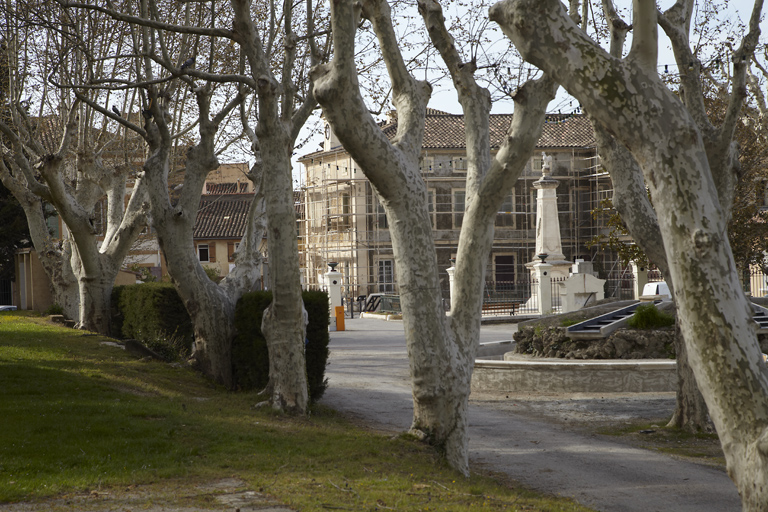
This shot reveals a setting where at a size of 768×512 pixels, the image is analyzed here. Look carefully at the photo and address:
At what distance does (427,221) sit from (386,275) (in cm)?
3685

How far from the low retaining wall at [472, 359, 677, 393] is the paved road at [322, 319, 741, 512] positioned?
3.68 ft

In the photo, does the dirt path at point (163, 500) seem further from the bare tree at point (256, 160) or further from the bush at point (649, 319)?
the bush at point (649, 319)

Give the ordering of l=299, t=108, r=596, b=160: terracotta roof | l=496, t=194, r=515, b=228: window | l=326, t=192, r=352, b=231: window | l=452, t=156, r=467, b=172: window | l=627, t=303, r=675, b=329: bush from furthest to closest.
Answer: l=496, t=194, r=515, b=228: window < l=326, t=192, r=352, b=231: window < l=452, t=156, r=467, b=172: window < l=299, t=108, r=596, b=160: terracotta roof < l=627, t=303, r=675, b=329: bush

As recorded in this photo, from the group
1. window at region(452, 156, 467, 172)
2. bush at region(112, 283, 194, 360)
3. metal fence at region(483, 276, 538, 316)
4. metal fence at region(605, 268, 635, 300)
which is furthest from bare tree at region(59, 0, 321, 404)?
window at region(452, 156, 467, 172)

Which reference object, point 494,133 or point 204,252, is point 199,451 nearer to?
point 494,133

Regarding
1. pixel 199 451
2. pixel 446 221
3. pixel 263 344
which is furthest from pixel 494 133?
pixel 199 451

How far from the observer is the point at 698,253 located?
3.76 meters

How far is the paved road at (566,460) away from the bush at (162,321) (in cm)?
292

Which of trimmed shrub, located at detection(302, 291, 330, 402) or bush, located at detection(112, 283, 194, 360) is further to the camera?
bush, located at detection(112, 283, 194, 360)

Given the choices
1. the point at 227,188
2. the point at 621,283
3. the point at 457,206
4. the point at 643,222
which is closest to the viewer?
the point at 643,222

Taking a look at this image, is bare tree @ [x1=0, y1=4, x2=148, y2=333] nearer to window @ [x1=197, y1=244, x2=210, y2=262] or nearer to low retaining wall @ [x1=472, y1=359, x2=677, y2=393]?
low retaining wall @ [x1=472, y1=359, x2=677, y2=393]

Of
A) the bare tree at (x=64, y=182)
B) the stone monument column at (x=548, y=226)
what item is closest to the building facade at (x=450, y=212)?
the stone monument column at (x=548, y=226)

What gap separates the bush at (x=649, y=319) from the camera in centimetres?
1299

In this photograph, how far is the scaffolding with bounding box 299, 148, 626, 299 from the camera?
1708 inches
